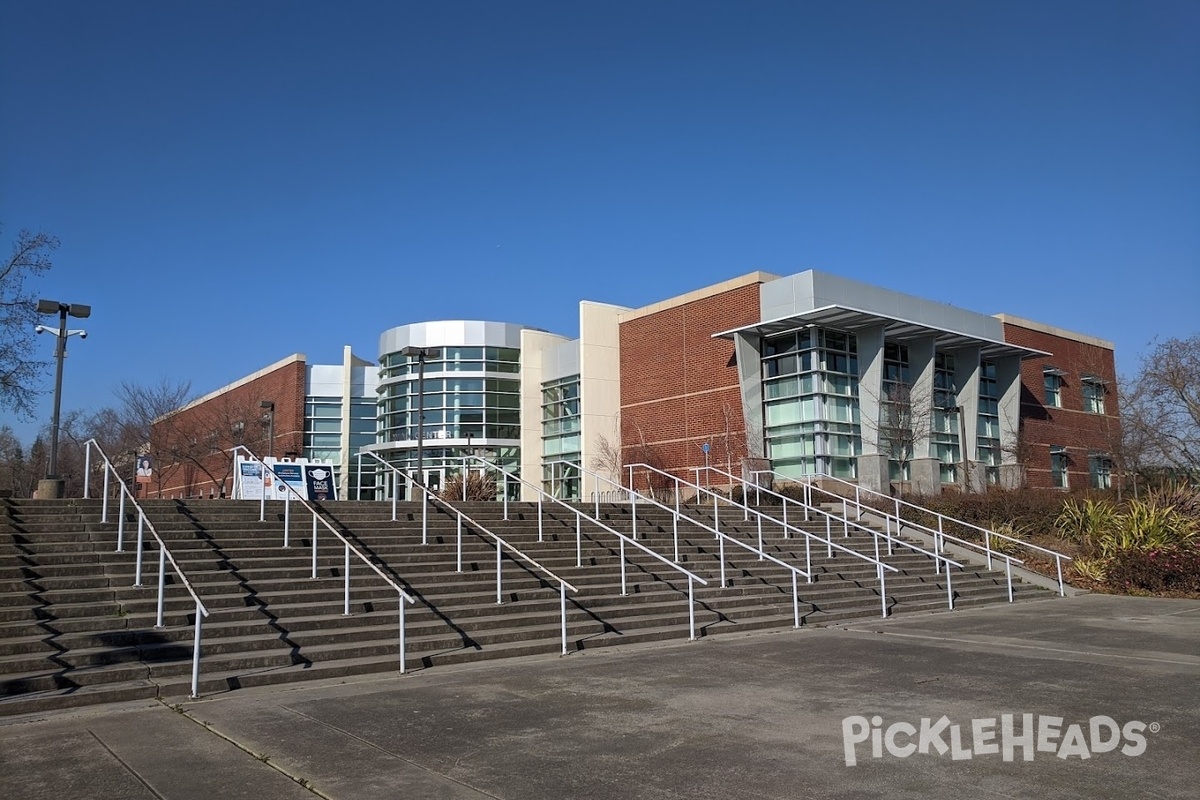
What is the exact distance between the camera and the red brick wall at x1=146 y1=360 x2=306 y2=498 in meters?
44.4

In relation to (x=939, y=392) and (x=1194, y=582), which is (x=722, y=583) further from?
(x=939, y=392)

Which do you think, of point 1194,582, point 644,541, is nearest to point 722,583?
point 644,541

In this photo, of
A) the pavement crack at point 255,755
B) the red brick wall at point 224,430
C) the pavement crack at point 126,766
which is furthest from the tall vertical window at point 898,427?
the pavement crack at point 126,766

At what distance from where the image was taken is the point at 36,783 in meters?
5.55

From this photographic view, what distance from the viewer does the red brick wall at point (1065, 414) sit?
38.9 m

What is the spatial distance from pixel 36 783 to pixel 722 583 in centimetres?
1089

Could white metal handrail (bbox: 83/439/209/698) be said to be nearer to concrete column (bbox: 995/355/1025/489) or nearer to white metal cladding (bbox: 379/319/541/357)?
white metal cladding (bbox: 379/319/541/357)

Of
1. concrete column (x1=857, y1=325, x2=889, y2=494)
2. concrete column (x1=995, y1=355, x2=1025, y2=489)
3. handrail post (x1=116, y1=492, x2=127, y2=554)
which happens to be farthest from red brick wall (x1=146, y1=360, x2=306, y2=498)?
concrete column (x1=995, y1=355, x2=1025, y2=489)

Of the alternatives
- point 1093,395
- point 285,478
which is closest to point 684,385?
point 285,478

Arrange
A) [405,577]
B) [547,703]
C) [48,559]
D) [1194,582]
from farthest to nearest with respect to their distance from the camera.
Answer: [1194,582] → [405,577] → [48,559] → [547,703]

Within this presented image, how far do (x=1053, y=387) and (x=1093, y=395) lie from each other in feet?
13.7

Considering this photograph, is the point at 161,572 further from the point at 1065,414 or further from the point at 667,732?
the point at 1065,414

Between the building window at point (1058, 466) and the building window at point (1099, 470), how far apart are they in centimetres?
235

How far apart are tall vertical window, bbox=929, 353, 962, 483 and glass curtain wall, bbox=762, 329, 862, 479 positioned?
3942 millimetres
